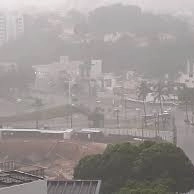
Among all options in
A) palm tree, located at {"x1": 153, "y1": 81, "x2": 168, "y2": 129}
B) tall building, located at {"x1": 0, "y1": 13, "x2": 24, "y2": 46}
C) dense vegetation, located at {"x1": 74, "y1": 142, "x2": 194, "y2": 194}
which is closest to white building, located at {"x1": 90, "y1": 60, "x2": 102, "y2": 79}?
palm tree, located at {"x1": 153, "y1": 81, "x2": 168, "y2": 129}

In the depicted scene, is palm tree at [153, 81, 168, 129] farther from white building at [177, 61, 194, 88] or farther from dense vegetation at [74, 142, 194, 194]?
dense vegetation at [74, 142, 194, 194]

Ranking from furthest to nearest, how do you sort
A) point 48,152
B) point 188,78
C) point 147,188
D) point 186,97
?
point 188,78 < point 186,97 < point 48,152 < point 147,188

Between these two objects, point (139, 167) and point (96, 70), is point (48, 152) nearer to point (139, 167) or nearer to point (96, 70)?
point (139, 167)

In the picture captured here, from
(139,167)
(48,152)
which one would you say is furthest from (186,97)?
(139,167)

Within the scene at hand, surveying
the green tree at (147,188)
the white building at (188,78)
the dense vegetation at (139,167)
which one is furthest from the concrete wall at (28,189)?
the white building at (188,78)

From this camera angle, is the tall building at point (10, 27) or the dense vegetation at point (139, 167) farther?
the tall building at point (10, 27)

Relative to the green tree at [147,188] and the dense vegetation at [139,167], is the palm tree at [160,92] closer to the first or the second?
the dense vegetation at [139,167]
